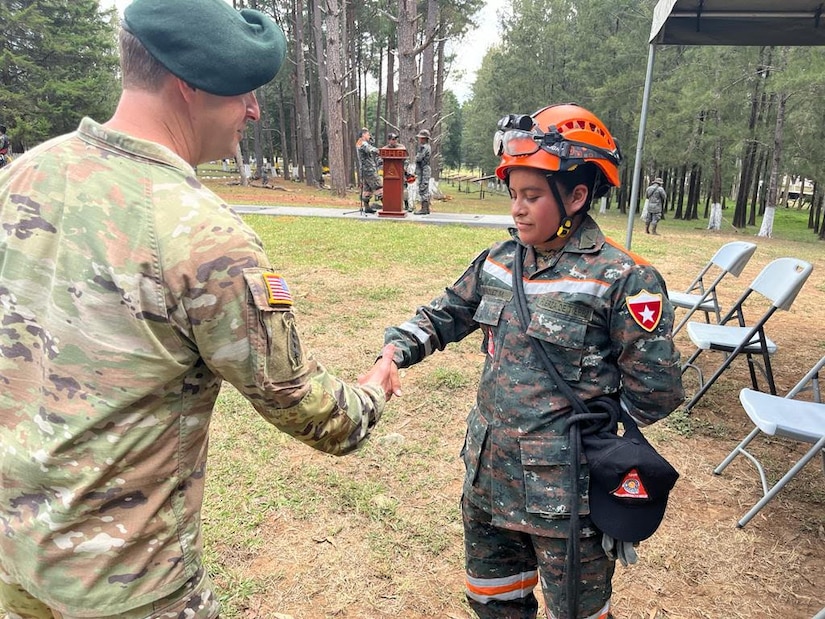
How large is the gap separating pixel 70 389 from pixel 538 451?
125 centimetres

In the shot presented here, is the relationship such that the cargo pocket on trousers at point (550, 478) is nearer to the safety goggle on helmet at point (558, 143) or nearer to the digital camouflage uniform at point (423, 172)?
the safety goggle on helmet at point (558, 143)

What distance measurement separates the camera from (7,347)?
113 centimetres

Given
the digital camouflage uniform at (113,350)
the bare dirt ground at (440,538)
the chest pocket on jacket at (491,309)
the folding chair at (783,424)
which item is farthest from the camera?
the folding chair at (783,424)

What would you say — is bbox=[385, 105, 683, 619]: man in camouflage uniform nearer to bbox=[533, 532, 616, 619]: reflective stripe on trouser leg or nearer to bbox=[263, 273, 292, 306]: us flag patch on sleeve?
bbox=[533, 532, 616, 619]: reflective stripe on trouser leg

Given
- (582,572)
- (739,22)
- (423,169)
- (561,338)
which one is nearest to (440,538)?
(582,572)

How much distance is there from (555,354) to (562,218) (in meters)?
0.43

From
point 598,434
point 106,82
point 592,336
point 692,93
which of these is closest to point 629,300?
point 592,336

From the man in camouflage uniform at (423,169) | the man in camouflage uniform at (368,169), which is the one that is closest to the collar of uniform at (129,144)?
the man in camouflage uniform at (368,169)

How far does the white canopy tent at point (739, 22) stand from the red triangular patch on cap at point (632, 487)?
5.28 metres

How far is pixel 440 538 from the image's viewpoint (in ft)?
9.67

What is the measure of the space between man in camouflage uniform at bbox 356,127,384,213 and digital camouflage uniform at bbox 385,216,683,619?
1433 cm

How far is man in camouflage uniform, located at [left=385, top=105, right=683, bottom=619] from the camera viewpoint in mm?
1702

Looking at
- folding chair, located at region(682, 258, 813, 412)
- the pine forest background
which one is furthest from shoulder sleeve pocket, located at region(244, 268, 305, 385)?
the pine forest background

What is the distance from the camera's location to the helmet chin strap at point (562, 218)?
5.85ft
